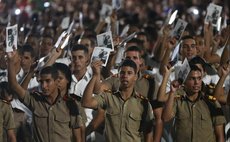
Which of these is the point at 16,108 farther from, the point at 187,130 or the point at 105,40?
the point at 187,130

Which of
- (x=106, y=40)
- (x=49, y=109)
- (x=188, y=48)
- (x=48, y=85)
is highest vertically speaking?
(x=106, y=40)

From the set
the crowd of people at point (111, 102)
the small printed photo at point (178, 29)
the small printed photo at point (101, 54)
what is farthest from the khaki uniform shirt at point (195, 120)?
the small printed photo at point (178, 29)

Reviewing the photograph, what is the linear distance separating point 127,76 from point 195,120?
0.85m

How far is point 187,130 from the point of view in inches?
337

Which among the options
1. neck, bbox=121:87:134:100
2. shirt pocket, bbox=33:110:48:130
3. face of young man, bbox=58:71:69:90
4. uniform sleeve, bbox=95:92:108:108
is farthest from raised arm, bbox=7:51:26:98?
neck, bbox=121:87:134:100

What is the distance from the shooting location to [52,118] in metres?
8.32

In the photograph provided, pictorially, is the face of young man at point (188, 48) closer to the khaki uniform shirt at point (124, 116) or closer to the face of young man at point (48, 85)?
the khaki uniform shirt at point (124, 116)

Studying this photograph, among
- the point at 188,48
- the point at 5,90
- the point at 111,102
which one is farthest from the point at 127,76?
the point at 188,48

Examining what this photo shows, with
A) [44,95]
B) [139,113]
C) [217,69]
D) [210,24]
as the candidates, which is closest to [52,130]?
[44,95]

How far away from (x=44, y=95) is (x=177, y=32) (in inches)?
114

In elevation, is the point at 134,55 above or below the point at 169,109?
above

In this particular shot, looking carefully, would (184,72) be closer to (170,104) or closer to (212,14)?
(170,104)

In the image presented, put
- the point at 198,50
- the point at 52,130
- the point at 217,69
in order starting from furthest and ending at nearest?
the point at 198,50 < the point at 217,69 < the point at 52,130

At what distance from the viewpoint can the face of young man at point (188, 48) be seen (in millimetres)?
10742
